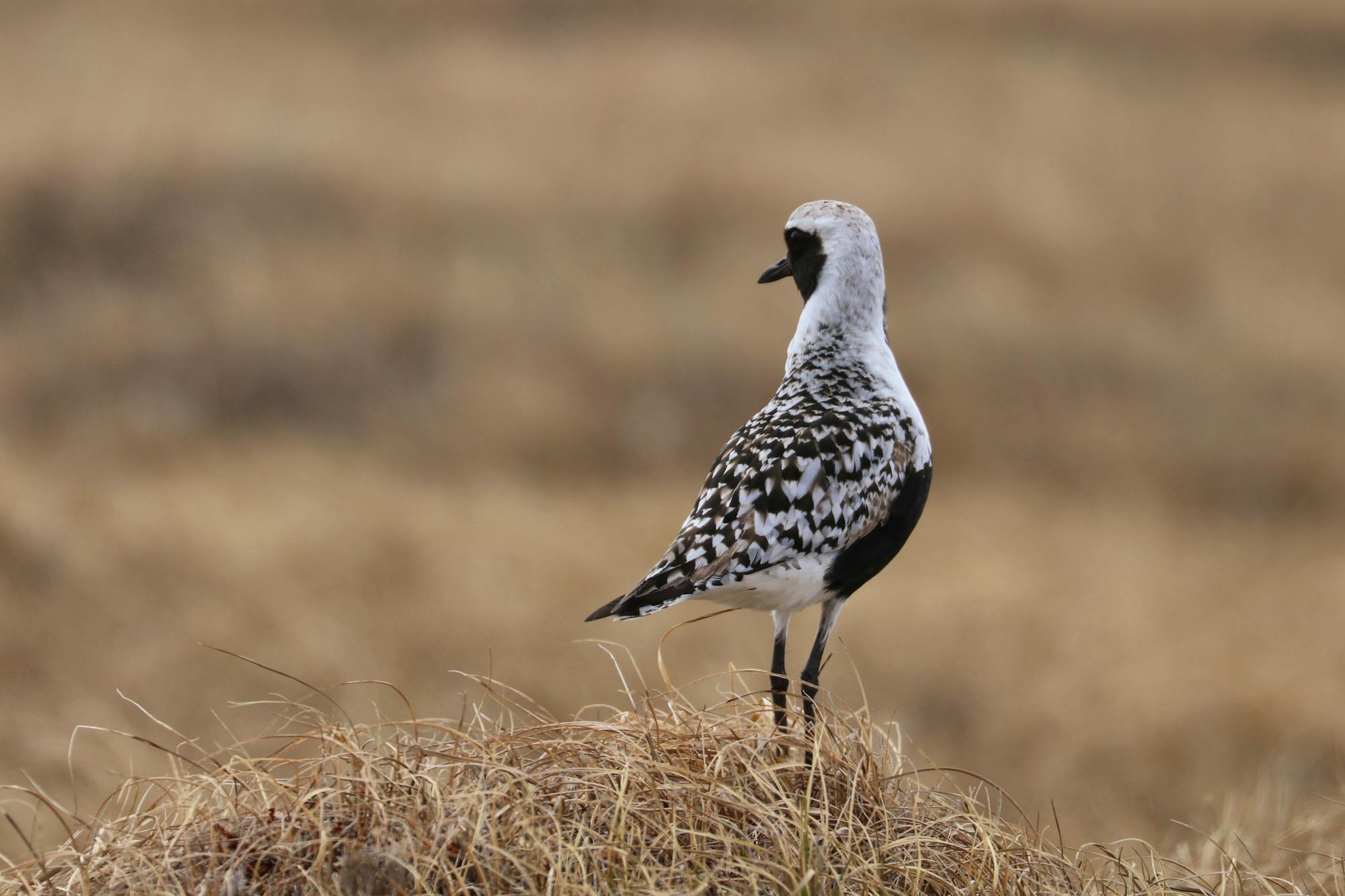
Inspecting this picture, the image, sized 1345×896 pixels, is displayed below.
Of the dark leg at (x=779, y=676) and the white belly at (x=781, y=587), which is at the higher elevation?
the white belly at (x=781, y=587)

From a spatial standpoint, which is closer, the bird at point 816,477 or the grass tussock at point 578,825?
the grass tussock at point 578,825

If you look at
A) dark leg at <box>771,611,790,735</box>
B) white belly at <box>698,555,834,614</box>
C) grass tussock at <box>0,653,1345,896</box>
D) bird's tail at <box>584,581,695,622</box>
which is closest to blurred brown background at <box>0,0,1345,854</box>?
grass tussock at <box>0,653,1345,896</box>

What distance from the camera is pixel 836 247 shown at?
3.33 m

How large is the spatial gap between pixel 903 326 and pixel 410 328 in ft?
15.4

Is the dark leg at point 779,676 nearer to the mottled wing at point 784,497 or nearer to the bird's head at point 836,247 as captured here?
the mottled wing at point 784,497

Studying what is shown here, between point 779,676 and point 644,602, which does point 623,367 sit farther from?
point 644,602

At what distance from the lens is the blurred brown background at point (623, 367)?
9.59 meters

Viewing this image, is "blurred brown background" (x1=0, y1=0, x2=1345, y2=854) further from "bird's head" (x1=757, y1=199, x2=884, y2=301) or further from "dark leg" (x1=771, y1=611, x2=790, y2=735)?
"bird's head" (x1=757, y1=199, x2=884, y2=301)

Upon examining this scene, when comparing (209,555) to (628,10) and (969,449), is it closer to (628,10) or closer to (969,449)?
(969,449)

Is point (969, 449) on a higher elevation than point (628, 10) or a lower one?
lower

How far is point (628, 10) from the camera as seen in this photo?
18.1 m

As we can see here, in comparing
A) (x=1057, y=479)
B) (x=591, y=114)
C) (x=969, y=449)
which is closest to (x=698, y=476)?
(x=969, y=449)

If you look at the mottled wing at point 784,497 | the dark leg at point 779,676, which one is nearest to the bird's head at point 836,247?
the mottled wing at point 784,497

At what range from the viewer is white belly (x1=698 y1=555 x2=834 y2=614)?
10.2 feet
